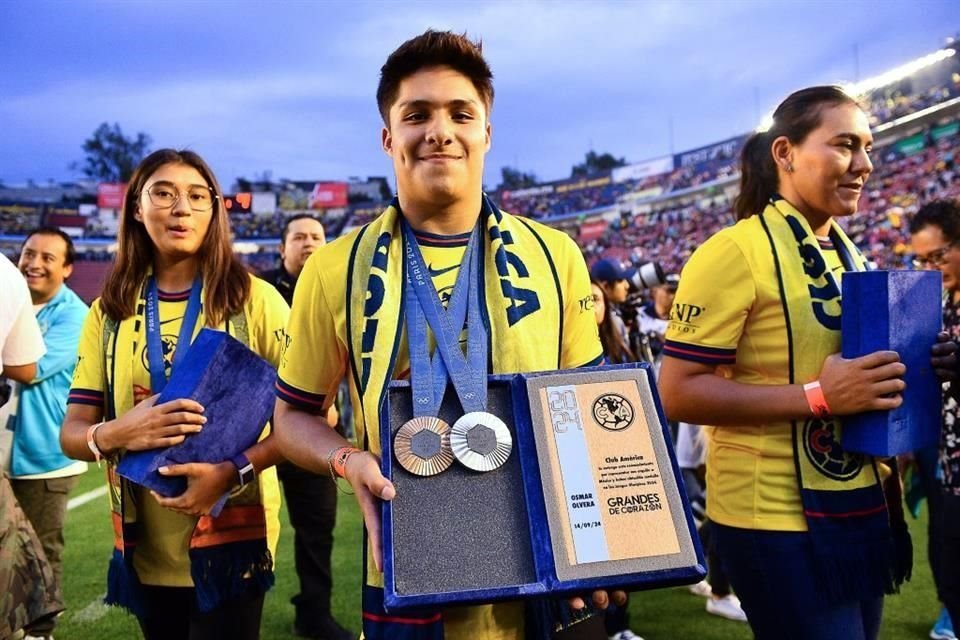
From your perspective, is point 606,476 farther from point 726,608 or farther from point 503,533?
point 726,608

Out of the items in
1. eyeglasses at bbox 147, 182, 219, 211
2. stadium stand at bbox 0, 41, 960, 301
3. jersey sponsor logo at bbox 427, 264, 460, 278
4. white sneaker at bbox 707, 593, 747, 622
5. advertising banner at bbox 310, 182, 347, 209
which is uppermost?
advertising banner at bbox 310, 182, 347, 209

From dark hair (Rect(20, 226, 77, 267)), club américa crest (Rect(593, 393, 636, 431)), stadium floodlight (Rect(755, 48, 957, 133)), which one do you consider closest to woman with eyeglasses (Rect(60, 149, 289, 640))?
club américa crest (Rect(593, 393, 636, 431))

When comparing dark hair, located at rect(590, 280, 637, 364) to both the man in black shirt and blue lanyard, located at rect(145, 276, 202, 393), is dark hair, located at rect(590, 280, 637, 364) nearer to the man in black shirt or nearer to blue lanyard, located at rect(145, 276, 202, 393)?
the man in black shirt

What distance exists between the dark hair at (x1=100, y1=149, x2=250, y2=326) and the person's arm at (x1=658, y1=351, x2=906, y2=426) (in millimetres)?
1329

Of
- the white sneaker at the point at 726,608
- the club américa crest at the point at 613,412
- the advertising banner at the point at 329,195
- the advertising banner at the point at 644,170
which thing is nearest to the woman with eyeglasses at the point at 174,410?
the club américa crest at the point at 613,412

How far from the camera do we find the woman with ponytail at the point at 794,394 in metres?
1.84

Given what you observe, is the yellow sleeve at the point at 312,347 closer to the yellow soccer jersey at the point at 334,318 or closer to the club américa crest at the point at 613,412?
the yellow soccer jersey at the point at 334,318

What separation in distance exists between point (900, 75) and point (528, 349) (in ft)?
120

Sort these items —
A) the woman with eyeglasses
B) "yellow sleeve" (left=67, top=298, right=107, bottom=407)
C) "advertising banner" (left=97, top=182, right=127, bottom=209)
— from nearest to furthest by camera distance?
the woman with eyeglasses → "yellow sleeve" (left=67, top=298, right=107, bottom=407) → "advertising banner" (left=97, top=182, right=127, bottom=209)

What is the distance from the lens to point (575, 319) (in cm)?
162

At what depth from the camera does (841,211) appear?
209 centimetres

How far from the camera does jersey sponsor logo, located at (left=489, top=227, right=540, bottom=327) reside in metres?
1.50

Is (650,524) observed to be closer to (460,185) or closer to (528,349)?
(528,349)

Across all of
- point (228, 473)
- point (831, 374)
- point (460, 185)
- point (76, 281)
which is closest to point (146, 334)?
point (228, 473)
